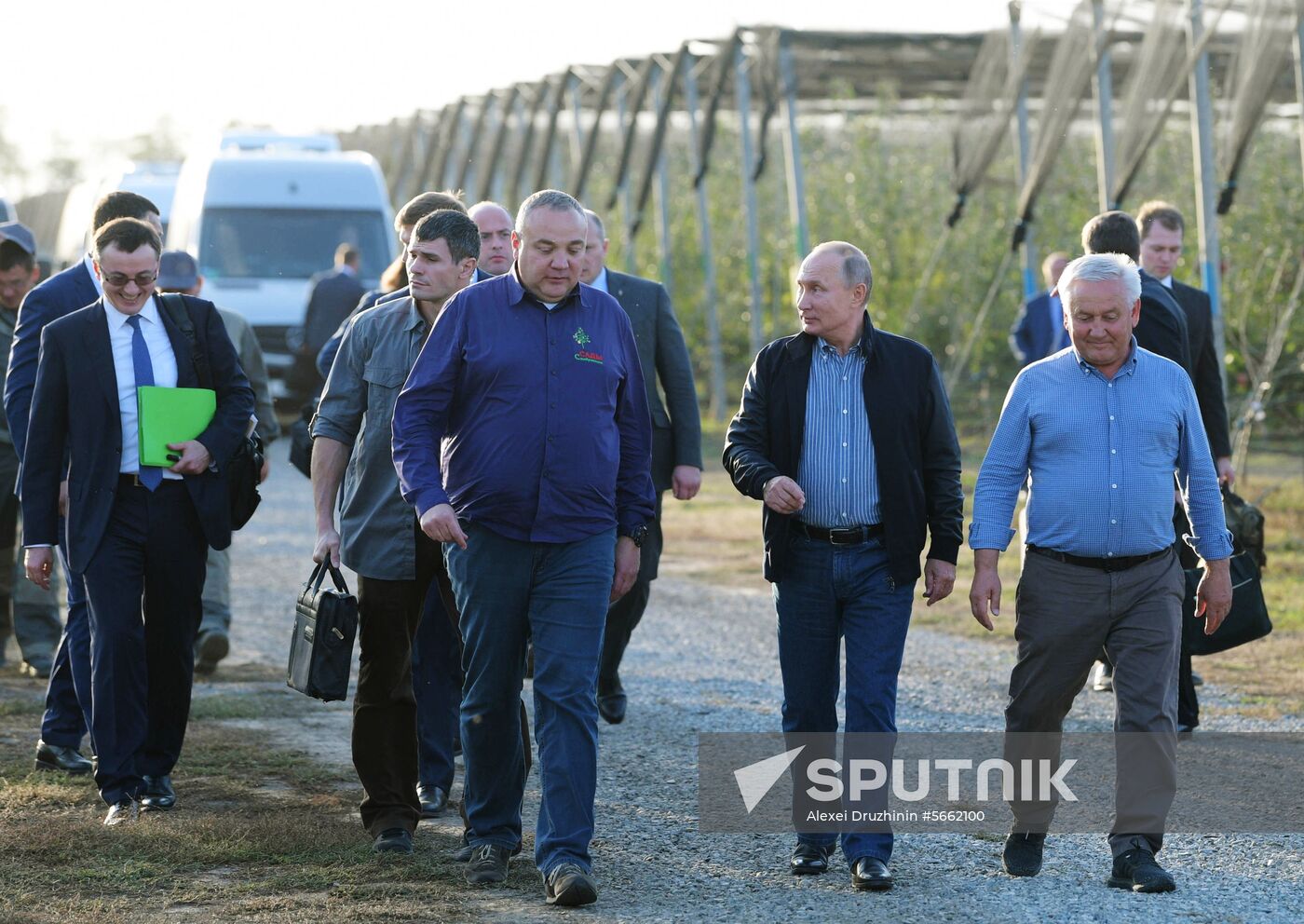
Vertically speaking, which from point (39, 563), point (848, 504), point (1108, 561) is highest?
point (848, 504)

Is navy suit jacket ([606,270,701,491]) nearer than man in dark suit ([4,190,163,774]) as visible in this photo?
No

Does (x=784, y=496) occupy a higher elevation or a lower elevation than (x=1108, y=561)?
higher

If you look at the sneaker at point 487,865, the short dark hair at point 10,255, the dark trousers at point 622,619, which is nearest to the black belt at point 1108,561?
the sneaker at point 487,865

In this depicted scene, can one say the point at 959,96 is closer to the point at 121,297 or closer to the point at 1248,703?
the point at 1248,703

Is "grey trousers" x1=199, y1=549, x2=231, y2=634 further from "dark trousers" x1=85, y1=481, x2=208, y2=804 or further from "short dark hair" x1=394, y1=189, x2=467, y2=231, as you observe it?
"short dark hair" x1=394, y1=189, x2=467, y2=231

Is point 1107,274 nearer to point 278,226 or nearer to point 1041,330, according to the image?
point 1041,330

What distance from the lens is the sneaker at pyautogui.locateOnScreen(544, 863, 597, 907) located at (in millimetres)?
4891

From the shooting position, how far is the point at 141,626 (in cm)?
593

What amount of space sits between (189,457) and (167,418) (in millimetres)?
153

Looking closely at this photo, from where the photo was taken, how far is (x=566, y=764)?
5.04 meters

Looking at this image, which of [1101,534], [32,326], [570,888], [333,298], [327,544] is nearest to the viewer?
[570,888]

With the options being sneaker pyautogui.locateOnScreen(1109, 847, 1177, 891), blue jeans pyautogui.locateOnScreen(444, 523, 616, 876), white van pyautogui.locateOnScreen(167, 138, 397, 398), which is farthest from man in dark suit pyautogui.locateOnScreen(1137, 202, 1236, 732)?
white van pyautogui.locateOnScreen(167, 138, 397, 398)

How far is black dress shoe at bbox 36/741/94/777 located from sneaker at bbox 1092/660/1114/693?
4.12 meters

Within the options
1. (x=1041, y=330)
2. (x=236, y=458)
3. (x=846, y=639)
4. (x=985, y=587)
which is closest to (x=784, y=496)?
(x=846, y=639)
